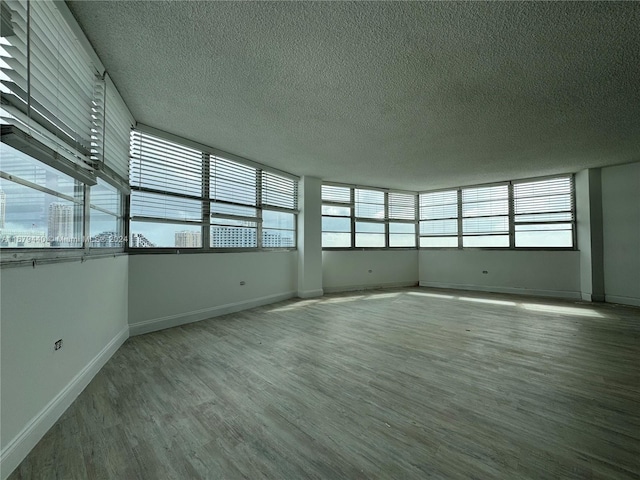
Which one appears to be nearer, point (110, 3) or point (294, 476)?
point (294, 476)

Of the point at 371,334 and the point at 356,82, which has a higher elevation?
the point at 356,82

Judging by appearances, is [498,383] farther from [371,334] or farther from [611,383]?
[371,334]

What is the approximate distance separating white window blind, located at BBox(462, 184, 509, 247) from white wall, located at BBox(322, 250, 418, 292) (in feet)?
5.30

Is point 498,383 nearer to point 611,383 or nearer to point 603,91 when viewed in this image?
point 611,383

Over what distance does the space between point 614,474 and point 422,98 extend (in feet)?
10.2

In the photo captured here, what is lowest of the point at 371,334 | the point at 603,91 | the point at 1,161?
the point at 371,334

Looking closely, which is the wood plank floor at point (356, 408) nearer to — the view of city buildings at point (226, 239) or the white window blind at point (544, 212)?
the view of city buildings at point (226, 239)

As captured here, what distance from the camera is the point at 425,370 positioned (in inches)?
98.5

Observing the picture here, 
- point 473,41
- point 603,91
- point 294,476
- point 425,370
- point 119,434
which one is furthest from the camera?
point 603,91

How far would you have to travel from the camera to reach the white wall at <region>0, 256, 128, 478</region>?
142 centimetres

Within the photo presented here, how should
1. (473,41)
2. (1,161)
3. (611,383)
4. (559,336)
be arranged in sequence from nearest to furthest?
(1,161) < (473,41) < (611,383) < (559,336)

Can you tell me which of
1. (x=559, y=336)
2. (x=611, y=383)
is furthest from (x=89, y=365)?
(x=559, y=336)

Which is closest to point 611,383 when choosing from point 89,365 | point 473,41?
point 473,41

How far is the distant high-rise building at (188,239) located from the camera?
4.04 meters
